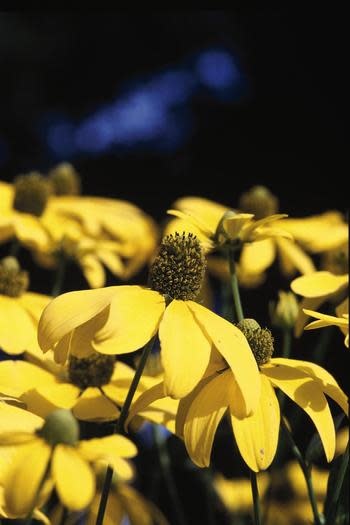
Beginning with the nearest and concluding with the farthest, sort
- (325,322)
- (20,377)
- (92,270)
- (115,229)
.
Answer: (325,322)
(20,377)
(92,270)
(115,229)

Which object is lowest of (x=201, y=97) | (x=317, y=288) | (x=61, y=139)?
(x=317, y=288)

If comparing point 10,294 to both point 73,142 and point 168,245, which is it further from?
point 73,142

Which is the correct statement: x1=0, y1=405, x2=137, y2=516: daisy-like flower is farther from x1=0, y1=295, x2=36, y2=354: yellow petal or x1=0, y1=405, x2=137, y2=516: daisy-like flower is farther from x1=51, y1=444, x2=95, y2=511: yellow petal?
x1=0, y1=295, x2=36, y2=354: yellow petal

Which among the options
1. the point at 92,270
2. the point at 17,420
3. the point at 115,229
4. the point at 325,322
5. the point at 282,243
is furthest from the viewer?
the point at 282,243

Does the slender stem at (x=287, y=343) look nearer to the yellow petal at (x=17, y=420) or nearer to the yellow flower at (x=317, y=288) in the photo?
the yellow flower at (x=317, y=288)

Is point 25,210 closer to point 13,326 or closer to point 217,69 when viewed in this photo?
point 13,326

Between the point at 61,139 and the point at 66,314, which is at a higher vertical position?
the point at 61,139

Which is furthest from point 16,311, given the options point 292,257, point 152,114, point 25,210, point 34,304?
point 152,114

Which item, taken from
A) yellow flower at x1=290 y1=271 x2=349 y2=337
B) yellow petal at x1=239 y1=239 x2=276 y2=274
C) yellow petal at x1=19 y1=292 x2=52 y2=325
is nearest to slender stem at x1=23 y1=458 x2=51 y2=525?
yellow flower at x1=290 y1=271 x2=349 y2=337

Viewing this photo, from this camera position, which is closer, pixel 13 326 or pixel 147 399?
pixel 147 399
